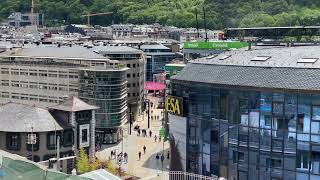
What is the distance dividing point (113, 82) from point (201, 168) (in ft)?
103

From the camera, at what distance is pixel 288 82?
4506 cm

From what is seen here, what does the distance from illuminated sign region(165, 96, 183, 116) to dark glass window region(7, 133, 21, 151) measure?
14.3 metres

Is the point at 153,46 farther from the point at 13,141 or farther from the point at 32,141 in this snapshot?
the point at 32,141

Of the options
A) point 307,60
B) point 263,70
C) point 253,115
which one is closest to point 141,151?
point 253,115

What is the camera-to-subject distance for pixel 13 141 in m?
59.0

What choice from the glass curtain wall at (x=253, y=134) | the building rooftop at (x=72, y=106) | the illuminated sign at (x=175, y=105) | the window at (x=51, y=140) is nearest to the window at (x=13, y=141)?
the window at (x=51, y=140)

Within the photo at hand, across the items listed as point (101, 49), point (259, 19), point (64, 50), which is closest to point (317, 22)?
point (259, 19)

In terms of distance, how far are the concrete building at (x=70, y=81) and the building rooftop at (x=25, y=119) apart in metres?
18.7

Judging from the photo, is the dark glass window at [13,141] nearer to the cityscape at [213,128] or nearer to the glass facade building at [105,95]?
the cityscape at [213,128]

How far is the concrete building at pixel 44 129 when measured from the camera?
58750mm

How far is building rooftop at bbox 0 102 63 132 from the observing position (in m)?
58.8

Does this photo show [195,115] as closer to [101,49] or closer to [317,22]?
[101,49]

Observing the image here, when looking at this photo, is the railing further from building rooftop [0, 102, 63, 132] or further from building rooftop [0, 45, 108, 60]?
building rooftop [0, 45, 108, 60]

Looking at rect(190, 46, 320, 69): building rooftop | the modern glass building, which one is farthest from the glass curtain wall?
rect(190, 46, 320, 69): building rooftop
